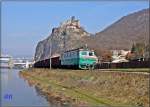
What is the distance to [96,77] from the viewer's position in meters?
39.8

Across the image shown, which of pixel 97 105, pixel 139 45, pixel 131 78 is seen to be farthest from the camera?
pixel 139 45

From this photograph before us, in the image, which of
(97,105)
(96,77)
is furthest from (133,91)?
(96,77)

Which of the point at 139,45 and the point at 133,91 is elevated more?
the point at 139,45

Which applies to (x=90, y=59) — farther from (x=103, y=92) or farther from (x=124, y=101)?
(x=124, y=101)

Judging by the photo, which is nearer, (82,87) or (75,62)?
(82,87)

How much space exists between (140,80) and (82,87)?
1064 cm

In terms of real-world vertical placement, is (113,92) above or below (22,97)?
above

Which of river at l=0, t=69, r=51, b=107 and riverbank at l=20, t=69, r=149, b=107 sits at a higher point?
riverbank at l=20, t=69, r=149, b=107

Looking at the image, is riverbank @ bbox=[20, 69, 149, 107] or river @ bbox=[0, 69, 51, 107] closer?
riverbank @ bbox=[20, 69, 149, 107]

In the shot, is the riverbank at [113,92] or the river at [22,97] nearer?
the riverbank at [113,92]

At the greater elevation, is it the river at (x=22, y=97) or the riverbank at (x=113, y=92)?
the riverbank at (x=113, y=92)

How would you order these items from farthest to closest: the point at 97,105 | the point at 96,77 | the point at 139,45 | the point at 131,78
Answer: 1. the point at 139,45
2. the point at 96,77
3. the point at 131,78
4. the point at 97,105

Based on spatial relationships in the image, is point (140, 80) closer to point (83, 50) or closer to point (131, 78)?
point (131, 78)

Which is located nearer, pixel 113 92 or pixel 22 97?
pixel 113 92
